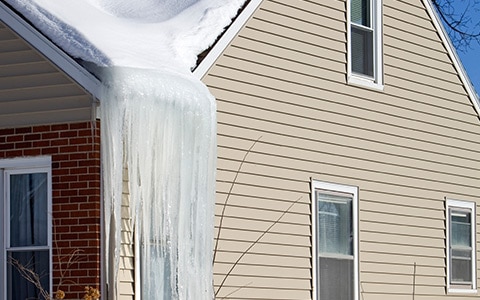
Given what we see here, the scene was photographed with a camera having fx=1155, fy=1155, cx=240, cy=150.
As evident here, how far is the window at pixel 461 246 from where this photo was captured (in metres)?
16.2

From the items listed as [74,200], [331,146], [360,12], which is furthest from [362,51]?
[74,200]

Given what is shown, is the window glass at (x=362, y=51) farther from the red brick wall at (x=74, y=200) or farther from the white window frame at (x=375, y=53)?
the red brick wall at (x=74, y=200)

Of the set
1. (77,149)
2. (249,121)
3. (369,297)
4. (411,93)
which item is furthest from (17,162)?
(411,93)

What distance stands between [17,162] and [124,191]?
3.77ft

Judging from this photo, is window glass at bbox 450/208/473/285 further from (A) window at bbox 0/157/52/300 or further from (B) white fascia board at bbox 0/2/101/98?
(B) white fascia board at bbox 0/2/101/98

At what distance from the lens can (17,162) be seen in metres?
11.3

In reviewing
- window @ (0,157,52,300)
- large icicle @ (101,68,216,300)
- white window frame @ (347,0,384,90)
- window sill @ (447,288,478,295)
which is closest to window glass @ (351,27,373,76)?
white window frame @ (347,0,384,90)

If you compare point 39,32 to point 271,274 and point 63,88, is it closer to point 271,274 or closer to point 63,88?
point 63,88

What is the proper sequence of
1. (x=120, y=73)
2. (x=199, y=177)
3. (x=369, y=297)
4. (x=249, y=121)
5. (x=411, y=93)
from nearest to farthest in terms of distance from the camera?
(x=120, y=73) < (x=199, y=177) < (x=249, y=121) < (x=369, y=297) < (x=411, y=93)

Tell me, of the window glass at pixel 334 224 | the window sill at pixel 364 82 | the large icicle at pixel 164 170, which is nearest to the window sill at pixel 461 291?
the window glass at pixel 334 224

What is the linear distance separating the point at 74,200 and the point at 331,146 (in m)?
4.13

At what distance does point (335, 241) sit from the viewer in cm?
1407

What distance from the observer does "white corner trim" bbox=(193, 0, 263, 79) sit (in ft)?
39.8

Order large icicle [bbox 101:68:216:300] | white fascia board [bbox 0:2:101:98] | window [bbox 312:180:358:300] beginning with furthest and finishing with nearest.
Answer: window [bbox 312:180:358:300] < white fascia board [bbox 0:2:101:98] < large icicle [bbox 101:68:216:300]
